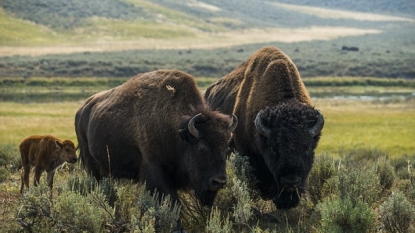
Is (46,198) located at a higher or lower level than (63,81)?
higher

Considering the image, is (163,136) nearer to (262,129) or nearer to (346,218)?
(262,129)

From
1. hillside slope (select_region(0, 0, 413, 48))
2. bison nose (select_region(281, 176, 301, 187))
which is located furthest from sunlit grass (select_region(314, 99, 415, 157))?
hillside slope (select_region(0, 0, 413, 48))

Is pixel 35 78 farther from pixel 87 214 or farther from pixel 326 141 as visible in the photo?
pixel 87 214

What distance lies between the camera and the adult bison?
825cm

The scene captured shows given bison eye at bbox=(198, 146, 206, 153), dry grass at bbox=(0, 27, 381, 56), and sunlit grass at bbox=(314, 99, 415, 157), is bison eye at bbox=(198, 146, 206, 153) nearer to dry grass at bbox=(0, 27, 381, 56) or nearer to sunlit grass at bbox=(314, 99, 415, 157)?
sunlit grass at bbox=(314, 99, 415, 157)

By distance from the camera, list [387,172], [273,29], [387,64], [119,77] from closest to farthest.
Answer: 1. [387,172]
2. [119,77]
3. [387,64]
4. [273,29]

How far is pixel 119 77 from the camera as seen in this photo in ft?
Answer: 202

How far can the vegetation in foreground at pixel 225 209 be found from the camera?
6730 millimetres

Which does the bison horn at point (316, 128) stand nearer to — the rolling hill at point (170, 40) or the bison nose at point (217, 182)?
the bison nose at point (217, 182)

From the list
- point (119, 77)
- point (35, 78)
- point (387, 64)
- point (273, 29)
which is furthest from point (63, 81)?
point (273, 29)

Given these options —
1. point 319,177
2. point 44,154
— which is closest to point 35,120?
point 44,154

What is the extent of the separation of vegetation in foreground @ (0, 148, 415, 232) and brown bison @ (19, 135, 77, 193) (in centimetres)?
80

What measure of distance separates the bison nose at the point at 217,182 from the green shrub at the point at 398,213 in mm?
1797

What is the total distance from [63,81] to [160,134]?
165 feet
